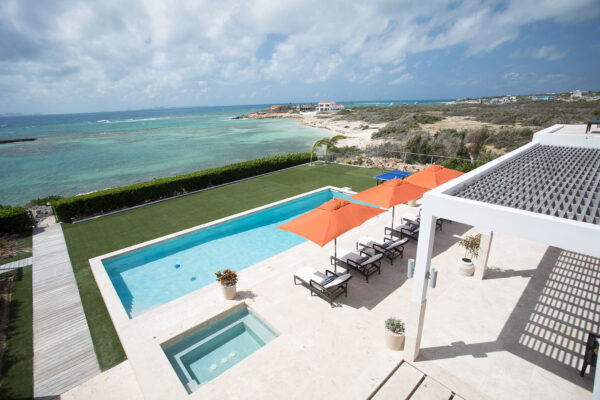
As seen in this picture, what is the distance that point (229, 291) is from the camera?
7.22 metres

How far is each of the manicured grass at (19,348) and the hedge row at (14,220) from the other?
4.84 m

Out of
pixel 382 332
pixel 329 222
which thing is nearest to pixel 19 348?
pixel 329 222

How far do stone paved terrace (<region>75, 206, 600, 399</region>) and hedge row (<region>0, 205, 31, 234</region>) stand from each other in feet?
25.6

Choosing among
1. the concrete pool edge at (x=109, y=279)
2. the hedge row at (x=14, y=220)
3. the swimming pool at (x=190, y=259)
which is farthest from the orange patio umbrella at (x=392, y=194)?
the hedge row at (x=14, y=220)

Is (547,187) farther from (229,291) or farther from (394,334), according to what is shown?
(229,291)

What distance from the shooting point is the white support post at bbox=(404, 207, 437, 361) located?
4.43 meters

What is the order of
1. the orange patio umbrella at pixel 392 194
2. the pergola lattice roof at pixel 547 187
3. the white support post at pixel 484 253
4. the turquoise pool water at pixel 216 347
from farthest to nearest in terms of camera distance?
1. the orange patio umbrella at pixel 392 194
2. the white support post at pixel 484 253
3. the turquoise pool water at pixel 216 347
4. the pergola lattice roof at pixel 547 187

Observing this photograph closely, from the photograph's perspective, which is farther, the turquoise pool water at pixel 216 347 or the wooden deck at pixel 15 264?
the wooden deck at pixel 15 264

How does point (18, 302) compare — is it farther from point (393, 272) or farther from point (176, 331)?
point (393, 272)

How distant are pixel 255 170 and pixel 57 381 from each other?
51.3 ft

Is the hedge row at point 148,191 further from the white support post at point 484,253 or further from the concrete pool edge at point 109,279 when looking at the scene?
the white support post at point 484,253

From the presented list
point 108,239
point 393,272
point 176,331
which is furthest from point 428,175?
point 108,239

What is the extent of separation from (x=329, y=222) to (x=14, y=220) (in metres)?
13.9

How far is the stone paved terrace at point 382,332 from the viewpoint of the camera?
16.2 feet
